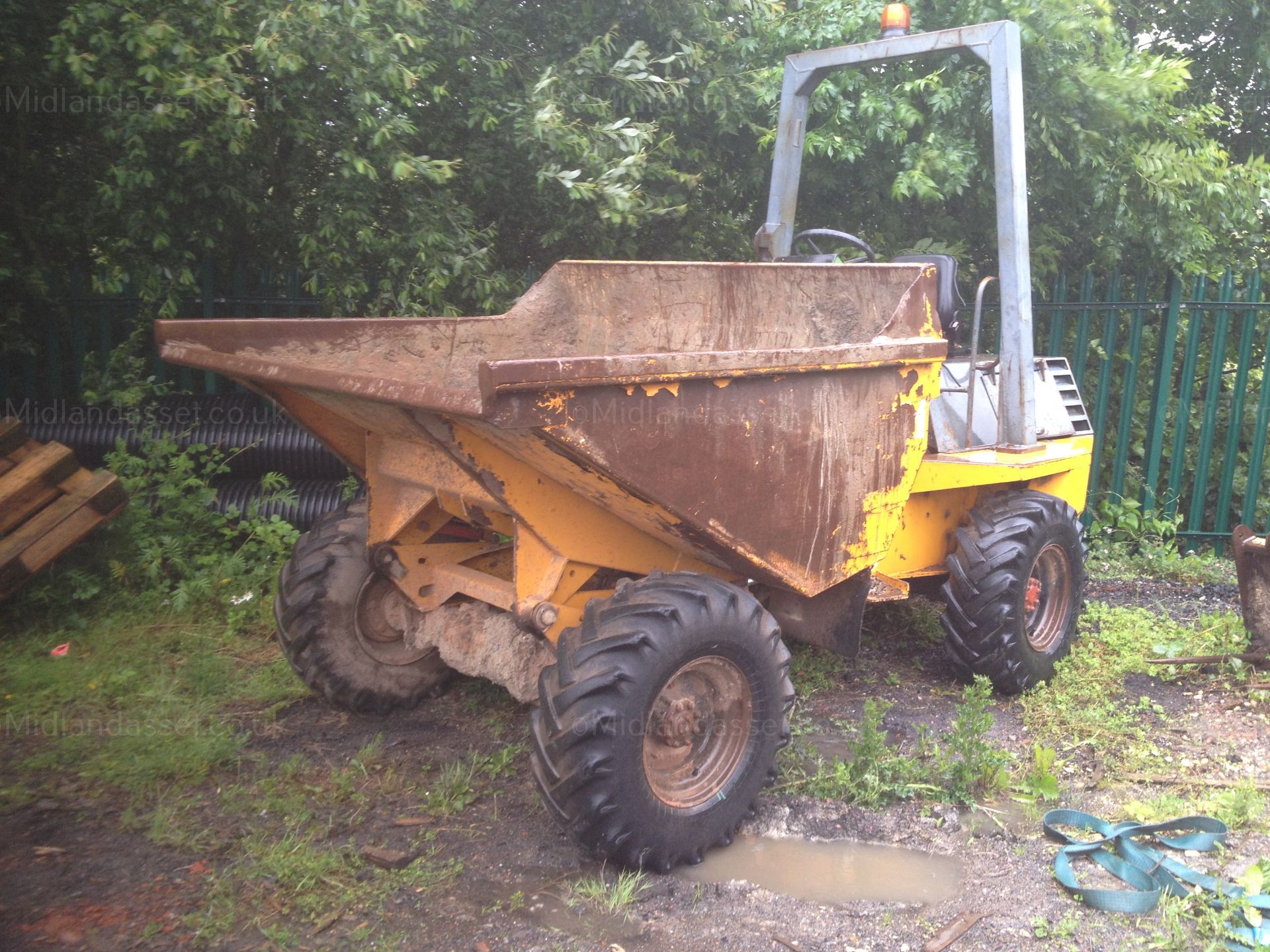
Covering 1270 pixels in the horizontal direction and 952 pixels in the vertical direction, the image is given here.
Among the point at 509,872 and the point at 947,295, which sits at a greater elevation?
the point at 947,295

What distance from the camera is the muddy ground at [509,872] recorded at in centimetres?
279

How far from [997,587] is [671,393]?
200 centimetres

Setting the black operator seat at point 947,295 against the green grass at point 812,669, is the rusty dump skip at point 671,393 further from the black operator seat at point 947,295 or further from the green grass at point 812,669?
the green grass at point 812,669

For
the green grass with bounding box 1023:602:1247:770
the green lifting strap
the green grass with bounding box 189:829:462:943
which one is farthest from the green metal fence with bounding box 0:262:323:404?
the green lifting strap

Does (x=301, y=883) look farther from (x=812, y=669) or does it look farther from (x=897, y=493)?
(x=812, y=669)

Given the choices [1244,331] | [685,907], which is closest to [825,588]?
[685,907]

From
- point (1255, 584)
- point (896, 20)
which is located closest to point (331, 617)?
point (896, 20)

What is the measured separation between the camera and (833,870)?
319 centimetres

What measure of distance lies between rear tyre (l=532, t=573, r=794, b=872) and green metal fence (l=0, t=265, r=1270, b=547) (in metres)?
4.22

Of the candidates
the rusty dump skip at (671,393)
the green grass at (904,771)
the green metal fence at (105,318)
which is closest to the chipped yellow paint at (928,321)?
the rusty dump skip at (671,393)

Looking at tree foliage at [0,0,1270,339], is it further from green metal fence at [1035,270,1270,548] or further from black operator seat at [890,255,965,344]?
black operator seat at [890,255,965,344]

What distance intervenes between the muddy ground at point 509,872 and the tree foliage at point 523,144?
2.98 m

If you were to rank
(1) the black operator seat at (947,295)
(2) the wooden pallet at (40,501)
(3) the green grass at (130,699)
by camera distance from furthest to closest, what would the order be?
(2) the wooden pallet at (40,501) → (1) the black operator seat at (947,295) → (3) the green grass at (130,699)

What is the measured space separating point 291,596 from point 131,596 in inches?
76.0
